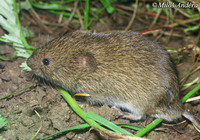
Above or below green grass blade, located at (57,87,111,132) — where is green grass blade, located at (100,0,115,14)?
above

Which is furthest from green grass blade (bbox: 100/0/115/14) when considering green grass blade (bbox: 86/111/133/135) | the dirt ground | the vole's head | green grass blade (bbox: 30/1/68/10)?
green grass blade (bbox: 86/111/133/135)

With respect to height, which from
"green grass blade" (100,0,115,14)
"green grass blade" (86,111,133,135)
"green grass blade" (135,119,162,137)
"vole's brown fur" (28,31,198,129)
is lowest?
"green grass blade" (135,119,162,137)

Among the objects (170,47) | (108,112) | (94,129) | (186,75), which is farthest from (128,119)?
(170,47)

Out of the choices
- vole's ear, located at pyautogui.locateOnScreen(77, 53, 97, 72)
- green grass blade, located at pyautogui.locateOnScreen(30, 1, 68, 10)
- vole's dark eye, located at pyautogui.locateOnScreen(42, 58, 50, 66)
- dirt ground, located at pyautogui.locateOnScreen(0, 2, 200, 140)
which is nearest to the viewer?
dirt ground, located at pyautogui.locateOnScreen(0, 2, 200, 140)

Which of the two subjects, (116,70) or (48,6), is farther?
(48,6)

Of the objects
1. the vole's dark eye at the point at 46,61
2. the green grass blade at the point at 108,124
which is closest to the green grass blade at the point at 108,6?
the vole's dark eye at the point at 46,61

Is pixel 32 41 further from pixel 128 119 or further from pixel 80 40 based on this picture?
pixel 128 119

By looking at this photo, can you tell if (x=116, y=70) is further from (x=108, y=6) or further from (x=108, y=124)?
(x=108, y=6)

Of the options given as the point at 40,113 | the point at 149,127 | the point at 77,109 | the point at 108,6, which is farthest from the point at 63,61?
the point at 108,6

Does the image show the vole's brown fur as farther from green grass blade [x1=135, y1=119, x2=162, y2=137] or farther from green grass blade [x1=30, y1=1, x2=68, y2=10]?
green grass blade [x1=30, y1=1, x2=68, y2=10]
